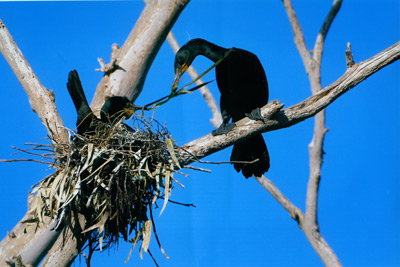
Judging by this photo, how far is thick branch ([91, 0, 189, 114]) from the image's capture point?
4520mm

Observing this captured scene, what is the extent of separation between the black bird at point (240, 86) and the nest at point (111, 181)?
3.75 ft

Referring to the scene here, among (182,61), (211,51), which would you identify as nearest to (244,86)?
(211,51)

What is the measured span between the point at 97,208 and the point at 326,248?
5.46m

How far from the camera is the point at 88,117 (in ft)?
12.0

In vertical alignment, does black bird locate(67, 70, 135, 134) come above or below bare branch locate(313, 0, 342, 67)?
below

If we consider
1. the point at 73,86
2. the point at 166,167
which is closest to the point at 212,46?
the point at 73,86

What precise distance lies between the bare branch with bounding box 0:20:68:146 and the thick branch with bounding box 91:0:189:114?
0.54 m

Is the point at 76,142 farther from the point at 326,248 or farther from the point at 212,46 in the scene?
the point at 326,248

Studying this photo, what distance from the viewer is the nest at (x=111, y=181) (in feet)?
10.1

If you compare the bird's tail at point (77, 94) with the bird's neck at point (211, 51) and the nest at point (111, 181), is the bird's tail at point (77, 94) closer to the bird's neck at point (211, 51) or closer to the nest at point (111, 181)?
the nest at point (111, 181)

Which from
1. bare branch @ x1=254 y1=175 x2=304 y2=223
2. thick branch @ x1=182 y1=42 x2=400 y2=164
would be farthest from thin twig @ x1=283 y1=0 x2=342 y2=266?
thick branch @ x1=182 y1=42 x2=400 y2=164

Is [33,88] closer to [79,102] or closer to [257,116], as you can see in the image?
[79,102]

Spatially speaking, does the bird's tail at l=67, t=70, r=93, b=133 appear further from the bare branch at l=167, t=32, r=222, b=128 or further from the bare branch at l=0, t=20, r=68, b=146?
the bare branch at l=167, t=32, r=222, b=128

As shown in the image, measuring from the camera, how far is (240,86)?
4559 millimetres
